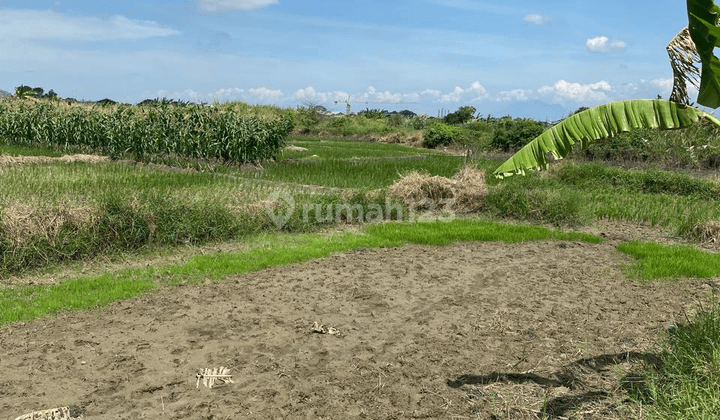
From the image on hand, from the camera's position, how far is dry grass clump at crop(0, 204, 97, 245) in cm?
658

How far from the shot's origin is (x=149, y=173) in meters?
12.8

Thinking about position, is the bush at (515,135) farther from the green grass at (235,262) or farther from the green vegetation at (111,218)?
the green vegetation at (111,218)

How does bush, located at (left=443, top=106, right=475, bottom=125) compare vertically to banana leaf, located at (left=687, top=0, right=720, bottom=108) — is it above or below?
above

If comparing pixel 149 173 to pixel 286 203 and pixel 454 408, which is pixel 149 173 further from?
pixel 454 408

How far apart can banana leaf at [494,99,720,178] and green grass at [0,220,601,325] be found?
3658 millimetres

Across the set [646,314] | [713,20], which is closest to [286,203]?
[646,314]

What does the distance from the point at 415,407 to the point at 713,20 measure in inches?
119

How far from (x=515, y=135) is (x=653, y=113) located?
18.2m

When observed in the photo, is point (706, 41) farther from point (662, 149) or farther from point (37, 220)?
point (662, 149)

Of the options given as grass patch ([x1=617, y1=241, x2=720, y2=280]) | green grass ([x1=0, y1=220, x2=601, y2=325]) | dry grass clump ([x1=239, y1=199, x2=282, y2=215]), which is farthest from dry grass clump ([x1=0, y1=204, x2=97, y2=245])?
grass patch ([x1=617, y1=241, x2=720, y2=280])

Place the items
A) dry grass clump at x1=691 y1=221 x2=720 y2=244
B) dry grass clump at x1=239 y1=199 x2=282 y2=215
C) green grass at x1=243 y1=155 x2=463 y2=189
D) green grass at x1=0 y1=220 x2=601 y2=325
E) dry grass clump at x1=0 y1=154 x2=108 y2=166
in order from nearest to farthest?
green grass at x1=0 y1=220 x2=601 y2=325, dry grass clump at x1=239 y1=199 x2=282 y2=215, dry grass clump at x1=691 y1=221 x2=720 y2=244, green grass at x1=243 y1=155 x2=463 y2=189, dry grass clump at x1=0 y1=154 x2=108 y2=166

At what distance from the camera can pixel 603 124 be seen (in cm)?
431

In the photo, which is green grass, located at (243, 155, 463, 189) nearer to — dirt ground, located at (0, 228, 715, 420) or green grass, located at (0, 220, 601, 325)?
green grass, located at (0, 220, 601, 325)

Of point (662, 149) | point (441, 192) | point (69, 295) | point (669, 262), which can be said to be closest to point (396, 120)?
point (662, 149)
